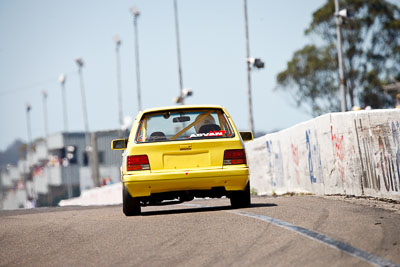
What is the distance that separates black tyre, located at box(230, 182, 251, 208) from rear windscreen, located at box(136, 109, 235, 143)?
80 centimetres

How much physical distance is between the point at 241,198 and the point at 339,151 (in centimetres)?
271

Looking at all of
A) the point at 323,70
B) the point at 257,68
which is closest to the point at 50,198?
the point at 323,70

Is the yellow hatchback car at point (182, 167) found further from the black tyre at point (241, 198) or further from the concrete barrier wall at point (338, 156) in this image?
the concrete barrier wall at point (338, 156)

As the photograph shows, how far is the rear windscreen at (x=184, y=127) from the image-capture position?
37.0 ft

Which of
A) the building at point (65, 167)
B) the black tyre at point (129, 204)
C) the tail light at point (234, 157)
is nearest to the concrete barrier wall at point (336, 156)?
the tail light at point (234, 157)

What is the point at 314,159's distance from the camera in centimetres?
1524

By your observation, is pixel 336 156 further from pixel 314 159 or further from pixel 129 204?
pixel 129 204

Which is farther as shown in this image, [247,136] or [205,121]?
[247,136]

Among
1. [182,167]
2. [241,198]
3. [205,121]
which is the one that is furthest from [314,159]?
[182,167]

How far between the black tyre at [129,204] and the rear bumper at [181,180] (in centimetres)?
17

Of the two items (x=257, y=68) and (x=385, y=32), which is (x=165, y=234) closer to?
(x=257, y=68)

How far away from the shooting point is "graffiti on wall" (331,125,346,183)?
13345 mm

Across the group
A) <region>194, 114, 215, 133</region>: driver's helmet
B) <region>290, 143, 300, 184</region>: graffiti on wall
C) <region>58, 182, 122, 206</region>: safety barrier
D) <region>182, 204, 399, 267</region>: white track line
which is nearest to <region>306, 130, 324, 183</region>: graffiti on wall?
<region>290, 143, 300, 184</region>: graffiti on wall

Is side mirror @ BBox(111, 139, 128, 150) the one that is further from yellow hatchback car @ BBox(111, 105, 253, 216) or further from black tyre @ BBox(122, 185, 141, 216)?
black tyre @ BBox(122, 185, 141, 216)
